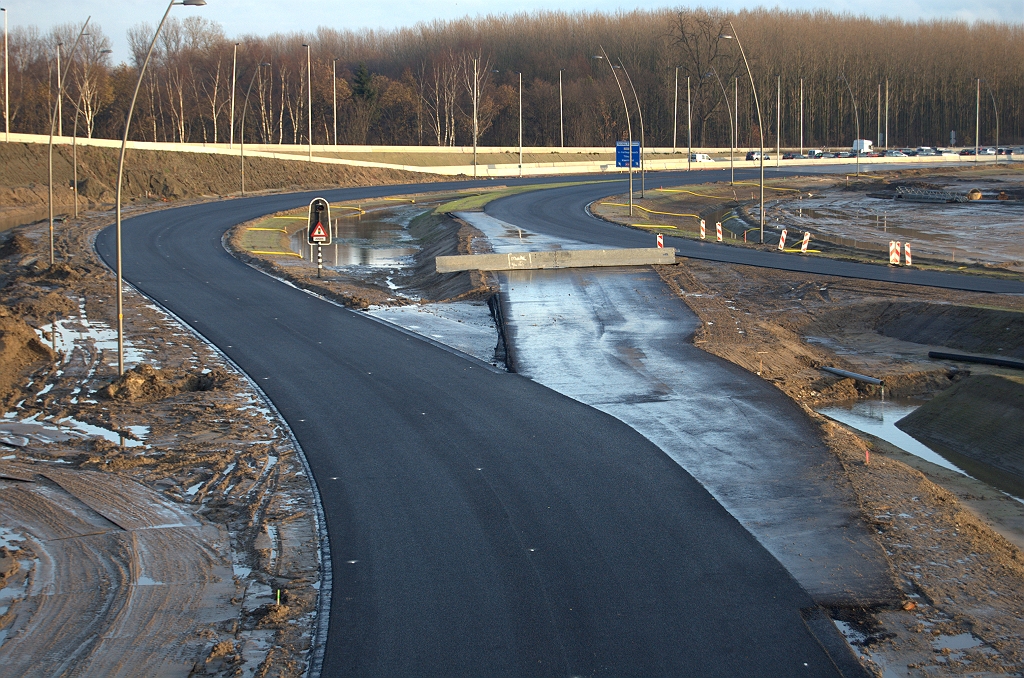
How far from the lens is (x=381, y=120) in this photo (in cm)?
13062

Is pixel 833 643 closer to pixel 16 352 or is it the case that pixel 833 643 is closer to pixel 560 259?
pixel 16 352

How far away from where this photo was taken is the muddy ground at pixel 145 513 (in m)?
8.54

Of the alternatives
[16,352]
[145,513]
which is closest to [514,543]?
[145,513]

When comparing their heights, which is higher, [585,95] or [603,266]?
[585,95]

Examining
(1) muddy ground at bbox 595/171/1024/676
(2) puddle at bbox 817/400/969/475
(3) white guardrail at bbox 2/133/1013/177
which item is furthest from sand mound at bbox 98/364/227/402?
(3) white guardrail at bbox 2/133/1013/177

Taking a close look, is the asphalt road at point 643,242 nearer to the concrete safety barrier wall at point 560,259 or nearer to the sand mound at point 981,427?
the concrete safety barrier wall at point 560,259

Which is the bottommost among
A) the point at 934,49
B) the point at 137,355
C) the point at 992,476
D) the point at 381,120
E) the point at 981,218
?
the point at 992,476

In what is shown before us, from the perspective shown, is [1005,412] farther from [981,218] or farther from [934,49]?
[934,49]

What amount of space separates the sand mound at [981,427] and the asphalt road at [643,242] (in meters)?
10.7

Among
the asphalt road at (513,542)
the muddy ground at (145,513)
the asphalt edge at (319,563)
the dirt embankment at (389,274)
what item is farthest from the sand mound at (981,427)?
the dirt embankment at (389,274)

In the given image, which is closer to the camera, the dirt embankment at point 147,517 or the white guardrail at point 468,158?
the dirt embankment at point 147,517

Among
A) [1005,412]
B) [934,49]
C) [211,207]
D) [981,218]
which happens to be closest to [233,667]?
[1005,412]

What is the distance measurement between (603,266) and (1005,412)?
1644 centimetres

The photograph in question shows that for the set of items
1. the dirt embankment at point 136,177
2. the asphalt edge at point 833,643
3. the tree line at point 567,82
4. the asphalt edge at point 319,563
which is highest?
the tree line at point 567,82
